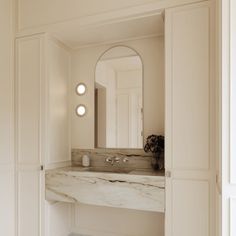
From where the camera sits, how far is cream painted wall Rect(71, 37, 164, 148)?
9.10 feet

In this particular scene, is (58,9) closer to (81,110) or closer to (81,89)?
(81,89)

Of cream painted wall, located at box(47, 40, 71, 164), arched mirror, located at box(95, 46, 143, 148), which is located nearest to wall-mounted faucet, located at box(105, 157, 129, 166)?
arched mirror, located at box(95, 46, 143, 148)

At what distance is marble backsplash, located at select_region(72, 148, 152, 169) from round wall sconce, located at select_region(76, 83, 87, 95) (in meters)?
0.73

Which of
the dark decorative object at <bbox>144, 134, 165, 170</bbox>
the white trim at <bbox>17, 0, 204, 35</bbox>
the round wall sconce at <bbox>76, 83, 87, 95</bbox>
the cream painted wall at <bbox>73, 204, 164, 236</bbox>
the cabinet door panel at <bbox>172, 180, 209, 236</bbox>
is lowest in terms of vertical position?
the cream painted wall at <bbox>73, 204, 164, 236</bbox>

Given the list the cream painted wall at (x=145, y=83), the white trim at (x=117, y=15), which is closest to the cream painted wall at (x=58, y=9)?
the white trim at (x=117, y=15)

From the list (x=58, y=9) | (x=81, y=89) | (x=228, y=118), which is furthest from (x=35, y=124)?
(x=228, y=118)

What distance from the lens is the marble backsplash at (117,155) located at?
110 inches

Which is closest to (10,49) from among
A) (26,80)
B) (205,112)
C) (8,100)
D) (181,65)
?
(26,80)

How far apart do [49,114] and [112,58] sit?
100cm

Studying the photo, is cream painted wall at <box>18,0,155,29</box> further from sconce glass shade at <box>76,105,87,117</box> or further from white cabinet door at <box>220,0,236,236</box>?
sconce glass shade at <box>76,105,87,117</box>

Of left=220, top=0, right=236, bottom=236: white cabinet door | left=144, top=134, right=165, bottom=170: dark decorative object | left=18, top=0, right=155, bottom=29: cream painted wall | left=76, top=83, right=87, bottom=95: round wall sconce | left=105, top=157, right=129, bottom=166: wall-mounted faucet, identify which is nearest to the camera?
left=220, top=0, right=236, bottom=236: white cabinet door

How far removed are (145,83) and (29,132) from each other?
1.40 m

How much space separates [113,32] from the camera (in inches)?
107

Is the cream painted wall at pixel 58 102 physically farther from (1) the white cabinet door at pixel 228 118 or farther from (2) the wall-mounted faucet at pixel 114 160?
(1) the white cabinet door at pixel 228 118
